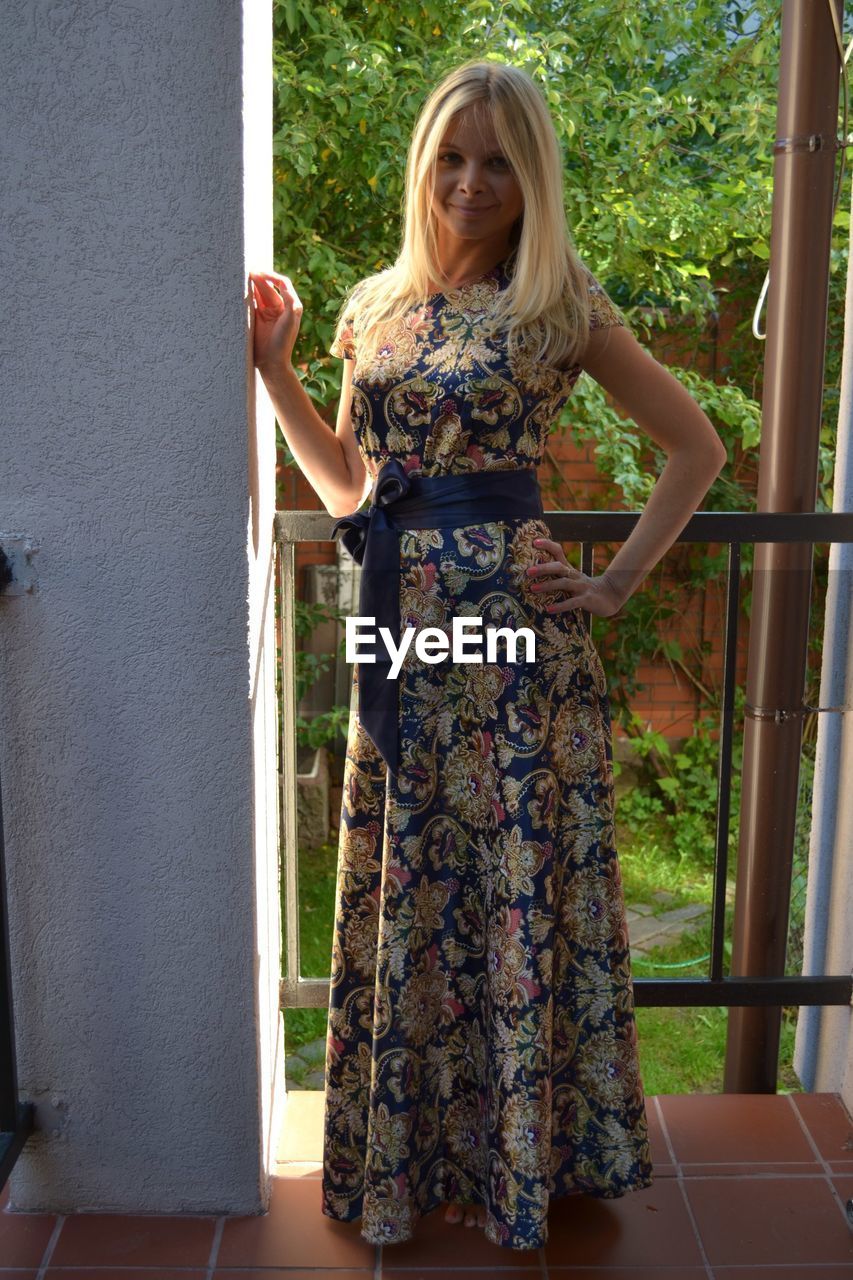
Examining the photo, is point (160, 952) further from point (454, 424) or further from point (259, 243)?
point (259, 243)

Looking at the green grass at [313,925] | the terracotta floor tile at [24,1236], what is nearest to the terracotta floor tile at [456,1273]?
the terracotta floor tile at [24,1236]

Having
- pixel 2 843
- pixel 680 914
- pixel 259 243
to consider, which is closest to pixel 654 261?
pixel 680 914

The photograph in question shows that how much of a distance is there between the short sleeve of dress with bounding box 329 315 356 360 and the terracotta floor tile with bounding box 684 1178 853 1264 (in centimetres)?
149

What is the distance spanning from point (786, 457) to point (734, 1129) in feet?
4.17

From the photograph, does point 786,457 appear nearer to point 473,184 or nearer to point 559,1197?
point 473,184

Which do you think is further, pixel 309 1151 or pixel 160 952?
pixel 309 1151

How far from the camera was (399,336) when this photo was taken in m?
1.78

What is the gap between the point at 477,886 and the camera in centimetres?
186

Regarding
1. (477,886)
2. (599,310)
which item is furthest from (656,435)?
(477,886)

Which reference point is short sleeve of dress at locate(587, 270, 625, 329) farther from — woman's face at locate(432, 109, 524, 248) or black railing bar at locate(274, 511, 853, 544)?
black railing bar at locate(274, 511, 853, 544)

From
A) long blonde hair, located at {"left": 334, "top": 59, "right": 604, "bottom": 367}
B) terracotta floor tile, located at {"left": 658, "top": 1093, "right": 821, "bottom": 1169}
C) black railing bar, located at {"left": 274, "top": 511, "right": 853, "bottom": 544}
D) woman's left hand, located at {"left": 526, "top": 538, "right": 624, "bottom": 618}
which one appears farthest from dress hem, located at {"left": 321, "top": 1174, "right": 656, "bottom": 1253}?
long blonde hair, located at {"left": 334, "top": 59, "right": 604, "bottom": 367}

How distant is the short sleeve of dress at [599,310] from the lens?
177 centimetres

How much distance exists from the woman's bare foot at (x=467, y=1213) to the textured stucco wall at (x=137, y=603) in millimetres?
307

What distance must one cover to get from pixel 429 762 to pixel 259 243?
814 mm
